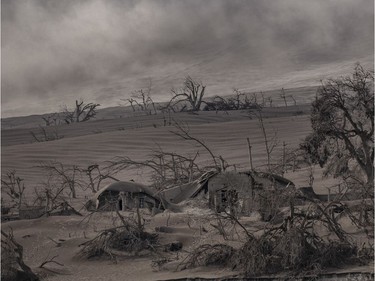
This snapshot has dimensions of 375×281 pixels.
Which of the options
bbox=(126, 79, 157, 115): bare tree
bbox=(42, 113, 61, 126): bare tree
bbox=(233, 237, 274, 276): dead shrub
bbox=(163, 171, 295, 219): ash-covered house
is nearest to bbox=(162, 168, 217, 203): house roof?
bbox=(163, 171, 295, 219): ash-covered house

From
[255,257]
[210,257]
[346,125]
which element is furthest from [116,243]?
[346,125]

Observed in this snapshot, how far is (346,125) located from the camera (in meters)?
14.9

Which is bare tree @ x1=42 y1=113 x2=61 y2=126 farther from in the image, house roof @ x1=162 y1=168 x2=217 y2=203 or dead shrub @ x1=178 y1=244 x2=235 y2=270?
dead shrub @ x1=178 y1=244 x2=235 y2=270

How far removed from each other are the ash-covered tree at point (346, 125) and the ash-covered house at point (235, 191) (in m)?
2.02

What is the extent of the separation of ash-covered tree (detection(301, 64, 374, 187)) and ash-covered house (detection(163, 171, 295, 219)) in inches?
79.4

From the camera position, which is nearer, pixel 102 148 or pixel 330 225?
pixel 330 225

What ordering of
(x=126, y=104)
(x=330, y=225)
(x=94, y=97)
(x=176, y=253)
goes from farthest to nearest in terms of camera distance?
(x=94, y=97), (x=126, y=104), (x=176, y=253), (x=330, y=225)

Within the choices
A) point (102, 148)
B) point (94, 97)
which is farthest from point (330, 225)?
point (94, 97)

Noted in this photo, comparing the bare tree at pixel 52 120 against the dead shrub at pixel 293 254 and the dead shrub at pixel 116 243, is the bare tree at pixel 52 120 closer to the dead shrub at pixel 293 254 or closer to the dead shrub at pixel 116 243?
the dead shrub at pixel 116 243

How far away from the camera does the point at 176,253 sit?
9.87m

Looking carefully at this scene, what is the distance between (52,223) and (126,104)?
67827 millimetres

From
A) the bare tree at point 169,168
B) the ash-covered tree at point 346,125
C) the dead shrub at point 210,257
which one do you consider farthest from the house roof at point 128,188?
the dead shrub at point 210,257

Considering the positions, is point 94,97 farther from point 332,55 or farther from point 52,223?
point 52,223

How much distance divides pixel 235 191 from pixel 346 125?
4.03 m
